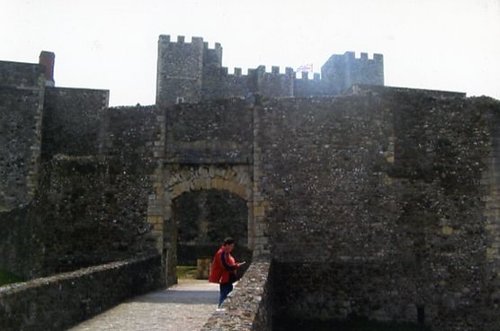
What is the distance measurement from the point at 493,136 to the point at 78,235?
36.3 feet

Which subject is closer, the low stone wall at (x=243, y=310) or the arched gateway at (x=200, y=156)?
the low stone wall at (x=243, y=310)

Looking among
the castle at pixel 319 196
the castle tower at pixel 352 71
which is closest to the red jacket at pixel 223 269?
the castle at pixel 319 196

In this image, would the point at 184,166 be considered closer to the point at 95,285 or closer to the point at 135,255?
the point at 135,255

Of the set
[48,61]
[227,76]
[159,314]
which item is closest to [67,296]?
[159,314]

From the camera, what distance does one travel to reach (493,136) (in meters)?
15.8

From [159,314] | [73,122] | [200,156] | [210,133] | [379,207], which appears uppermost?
[73,122]

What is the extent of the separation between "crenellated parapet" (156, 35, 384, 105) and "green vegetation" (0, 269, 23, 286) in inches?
864

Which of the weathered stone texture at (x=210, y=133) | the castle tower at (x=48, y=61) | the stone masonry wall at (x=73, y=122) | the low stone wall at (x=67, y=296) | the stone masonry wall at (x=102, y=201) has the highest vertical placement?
the castle tower at (x=48, y=61)

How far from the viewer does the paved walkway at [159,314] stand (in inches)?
376

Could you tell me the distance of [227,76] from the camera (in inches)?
1726

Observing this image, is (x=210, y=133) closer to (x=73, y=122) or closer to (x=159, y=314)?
(x=159, y=314)

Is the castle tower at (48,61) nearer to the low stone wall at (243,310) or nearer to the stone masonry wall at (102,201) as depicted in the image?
the stone masonry wall at (102,201)

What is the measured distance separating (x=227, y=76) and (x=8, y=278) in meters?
26.9

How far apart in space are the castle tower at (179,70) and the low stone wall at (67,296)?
1131 inches
